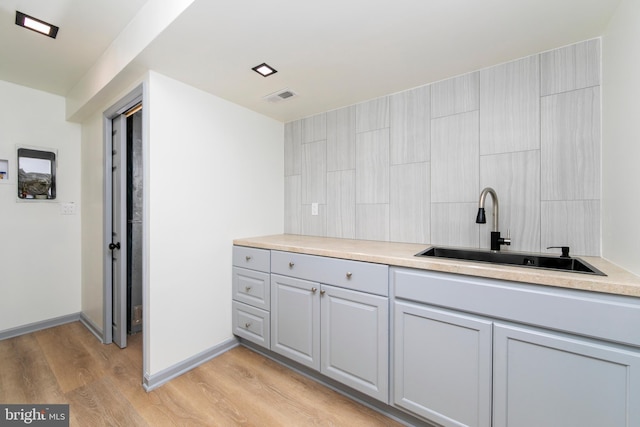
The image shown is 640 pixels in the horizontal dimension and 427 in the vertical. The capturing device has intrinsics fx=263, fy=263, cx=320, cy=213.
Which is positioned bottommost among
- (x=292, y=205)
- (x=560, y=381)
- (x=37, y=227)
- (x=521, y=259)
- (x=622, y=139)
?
(x=560, y=381)

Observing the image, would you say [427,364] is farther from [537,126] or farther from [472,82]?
[472,82]

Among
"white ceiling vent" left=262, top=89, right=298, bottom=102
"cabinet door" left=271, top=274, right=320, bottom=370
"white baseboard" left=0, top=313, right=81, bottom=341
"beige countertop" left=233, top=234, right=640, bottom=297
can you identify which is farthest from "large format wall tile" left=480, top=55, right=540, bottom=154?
"white baseboard" left=0, top=313, right=81, bottom=341

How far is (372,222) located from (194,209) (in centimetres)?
146

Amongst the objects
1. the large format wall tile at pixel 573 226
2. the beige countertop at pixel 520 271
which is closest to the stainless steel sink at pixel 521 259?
the beige countertop at pixel 520 271

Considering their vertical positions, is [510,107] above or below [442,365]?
above

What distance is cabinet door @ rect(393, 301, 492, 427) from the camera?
1237mm

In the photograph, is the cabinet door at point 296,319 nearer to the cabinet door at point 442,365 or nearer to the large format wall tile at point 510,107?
the cabinet door at point 442,365

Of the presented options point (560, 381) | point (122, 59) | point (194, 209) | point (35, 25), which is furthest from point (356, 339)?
point (35, 25)

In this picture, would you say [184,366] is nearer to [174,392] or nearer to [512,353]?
[174,392]

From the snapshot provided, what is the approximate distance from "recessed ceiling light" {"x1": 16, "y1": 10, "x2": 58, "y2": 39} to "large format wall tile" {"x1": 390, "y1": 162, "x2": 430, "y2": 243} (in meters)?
2.55

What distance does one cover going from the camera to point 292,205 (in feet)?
9.29

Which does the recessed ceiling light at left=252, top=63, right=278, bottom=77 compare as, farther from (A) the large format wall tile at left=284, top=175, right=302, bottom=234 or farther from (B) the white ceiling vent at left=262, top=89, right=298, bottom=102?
(A) the large format wall tile at left=284, top=175, right=302, bottom=234

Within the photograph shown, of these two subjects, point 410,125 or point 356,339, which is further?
point 410,125

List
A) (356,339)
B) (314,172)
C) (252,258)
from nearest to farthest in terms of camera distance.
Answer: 1. (356,339)
2. (252,258)
3. (314,172)
